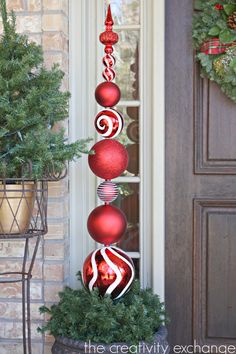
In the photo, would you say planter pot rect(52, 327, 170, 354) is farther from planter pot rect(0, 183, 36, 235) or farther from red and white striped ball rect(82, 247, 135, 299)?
planter pot rect(0, 183, 36, 235)

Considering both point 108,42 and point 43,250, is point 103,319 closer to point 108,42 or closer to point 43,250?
point 43,250

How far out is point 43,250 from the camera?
2268 mm

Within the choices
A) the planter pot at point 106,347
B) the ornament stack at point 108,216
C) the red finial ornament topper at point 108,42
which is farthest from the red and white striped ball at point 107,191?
the planter pot at point 106,347

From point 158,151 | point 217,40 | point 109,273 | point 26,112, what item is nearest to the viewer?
point 26,112

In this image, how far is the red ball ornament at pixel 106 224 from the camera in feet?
6.75

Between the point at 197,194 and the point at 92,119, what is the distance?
61 centimetres

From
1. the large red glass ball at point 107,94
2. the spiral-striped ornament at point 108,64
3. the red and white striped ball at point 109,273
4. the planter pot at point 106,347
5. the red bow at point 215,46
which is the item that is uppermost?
the red bow at point 215,46

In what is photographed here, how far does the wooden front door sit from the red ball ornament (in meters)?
0.44

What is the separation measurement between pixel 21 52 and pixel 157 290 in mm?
1227

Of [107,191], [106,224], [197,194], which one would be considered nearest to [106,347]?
[106,224]

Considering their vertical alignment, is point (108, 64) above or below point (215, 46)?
below

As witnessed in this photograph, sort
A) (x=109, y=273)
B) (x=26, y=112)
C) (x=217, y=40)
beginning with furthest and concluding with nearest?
(x=217, y=40) < (x=109, y=273) < (x=26, y=112)

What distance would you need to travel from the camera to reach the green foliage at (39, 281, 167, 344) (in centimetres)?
194

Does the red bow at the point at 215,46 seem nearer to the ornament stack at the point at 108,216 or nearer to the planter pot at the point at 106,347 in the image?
the ornament stack at the point at 108,216
